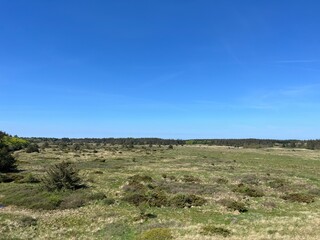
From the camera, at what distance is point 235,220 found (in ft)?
61.9

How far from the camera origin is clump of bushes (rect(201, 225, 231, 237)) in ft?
51.5

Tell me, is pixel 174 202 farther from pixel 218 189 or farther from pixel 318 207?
pixel 318 207

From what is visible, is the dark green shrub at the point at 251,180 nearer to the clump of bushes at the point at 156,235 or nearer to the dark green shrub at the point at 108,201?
the dark green shrub at the point at 108,201

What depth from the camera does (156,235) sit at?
15.1m

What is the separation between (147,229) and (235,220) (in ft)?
18.0

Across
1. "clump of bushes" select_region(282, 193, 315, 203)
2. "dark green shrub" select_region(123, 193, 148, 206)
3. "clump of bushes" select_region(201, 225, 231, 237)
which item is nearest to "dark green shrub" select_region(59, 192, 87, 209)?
"dark green shrub" select_region(123, 193, 148, 206)

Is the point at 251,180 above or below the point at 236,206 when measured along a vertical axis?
above

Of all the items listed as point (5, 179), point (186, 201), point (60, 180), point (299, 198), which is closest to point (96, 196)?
point (60, 180)

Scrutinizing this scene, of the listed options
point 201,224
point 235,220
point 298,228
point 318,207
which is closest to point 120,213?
point 201,224

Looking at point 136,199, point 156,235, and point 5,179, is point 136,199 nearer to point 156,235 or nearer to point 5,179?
point 156,235

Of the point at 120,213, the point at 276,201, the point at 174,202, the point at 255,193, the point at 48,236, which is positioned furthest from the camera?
the point at 255,193

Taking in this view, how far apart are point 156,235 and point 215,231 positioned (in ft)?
10.0

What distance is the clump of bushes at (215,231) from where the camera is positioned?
51.5 ft

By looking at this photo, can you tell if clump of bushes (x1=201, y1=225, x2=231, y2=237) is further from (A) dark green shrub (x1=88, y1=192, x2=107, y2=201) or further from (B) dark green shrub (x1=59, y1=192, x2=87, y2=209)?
(A) dark green shrub (x1=88, y1=192, x2=107, y2=201)
